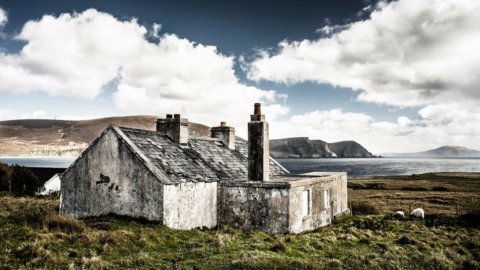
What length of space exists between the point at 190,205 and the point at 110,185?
3.36 meters

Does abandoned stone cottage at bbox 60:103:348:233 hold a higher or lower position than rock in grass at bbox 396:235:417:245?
higher

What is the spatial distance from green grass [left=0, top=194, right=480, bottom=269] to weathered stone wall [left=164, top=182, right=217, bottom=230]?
3.51 ft

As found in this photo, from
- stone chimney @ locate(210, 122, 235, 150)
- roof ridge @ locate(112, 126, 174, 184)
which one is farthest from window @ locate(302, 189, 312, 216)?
roof ridge @ locate(112, 126, 174, 184)

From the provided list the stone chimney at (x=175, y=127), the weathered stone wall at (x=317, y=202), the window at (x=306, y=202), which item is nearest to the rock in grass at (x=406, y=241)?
the weathered stone wall at (x=317, y=202)

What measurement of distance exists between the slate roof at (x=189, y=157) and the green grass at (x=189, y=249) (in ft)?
8.43

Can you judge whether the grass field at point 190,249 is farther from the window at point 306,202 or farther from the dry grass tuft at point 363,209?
the dry grass tuft at point 363,209

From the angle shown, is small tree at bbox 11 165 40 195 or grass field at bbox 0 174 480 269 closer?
grass field at bbox 0 174 480 269

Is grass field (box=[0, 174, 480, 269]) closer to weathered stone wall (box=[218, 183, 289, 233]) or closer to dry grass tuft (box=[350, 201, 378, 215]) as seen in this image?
weathered stone wall (box=[218, 183, 289, 233])

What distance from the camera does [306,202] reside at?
693 inches

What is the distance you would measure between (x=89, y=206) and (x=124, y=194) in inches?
82.1

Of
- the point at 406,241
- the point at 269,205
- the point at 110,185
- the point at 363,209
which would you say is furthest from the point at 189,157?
the point at 363,209

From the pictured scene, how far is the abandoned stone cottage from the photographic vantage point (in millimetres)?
14266

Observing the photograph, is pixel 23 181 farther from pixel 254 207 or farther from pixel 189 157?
pixel 254 207

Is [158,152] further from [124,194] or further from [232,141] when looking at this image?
[232,141]
